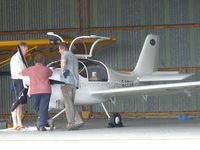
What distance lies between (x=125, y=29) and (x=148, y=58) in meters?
3.24

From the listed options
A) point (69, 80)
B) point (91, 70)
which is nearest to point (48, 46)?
point (91, 70)

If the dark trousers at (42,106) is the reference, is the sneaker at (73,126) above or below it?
below

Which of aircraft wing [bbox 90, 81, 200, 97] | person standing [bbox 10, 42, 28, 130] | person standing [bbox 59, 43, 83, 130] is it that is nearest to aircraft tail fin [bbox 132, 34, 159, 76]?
aircraft wing [bbox 90, 81, 200, 97]

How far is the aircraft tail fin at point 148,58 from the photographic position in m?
17.9

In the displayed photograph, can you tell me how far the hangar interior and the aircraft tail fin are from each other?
92.6 inches

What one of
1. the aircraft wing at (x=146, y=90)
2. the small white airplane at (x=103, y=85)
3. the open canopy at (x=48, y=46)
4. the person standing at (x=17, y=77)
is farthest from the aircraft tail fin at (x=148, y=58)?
the person standing at (x=17, y=77)

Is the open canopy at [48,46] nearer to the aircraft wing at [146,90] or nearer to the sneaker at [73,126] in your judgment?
the aircraft wing at [146,90]

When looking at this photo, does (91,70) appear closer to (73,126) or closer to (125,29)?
(73,126)

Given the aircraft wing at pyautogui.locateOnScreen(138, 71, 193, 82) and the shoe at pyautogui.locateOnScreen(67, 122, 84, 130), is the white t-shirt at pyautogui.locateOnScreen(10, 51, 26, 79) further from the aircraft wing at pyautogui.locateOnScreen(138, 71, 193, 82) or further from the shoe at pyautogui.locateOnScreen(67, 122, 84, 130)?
the aircraft wing at pyautogui.locateOnScreen(138, 71, 193, 82)

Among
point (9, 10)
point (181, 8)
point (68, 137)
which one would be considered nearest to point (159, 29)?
point (181, 8)

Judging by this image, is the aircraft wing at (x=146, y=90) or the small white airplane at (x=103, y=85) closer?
the aircraft wing at (x=146, y=90)

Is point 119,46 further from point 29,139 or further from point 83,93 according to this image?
point 29,139

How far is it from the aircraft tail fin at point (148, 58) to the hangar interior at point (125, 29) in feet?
7.72

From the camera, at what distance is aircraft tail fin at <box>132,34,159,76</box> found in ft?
58.8
